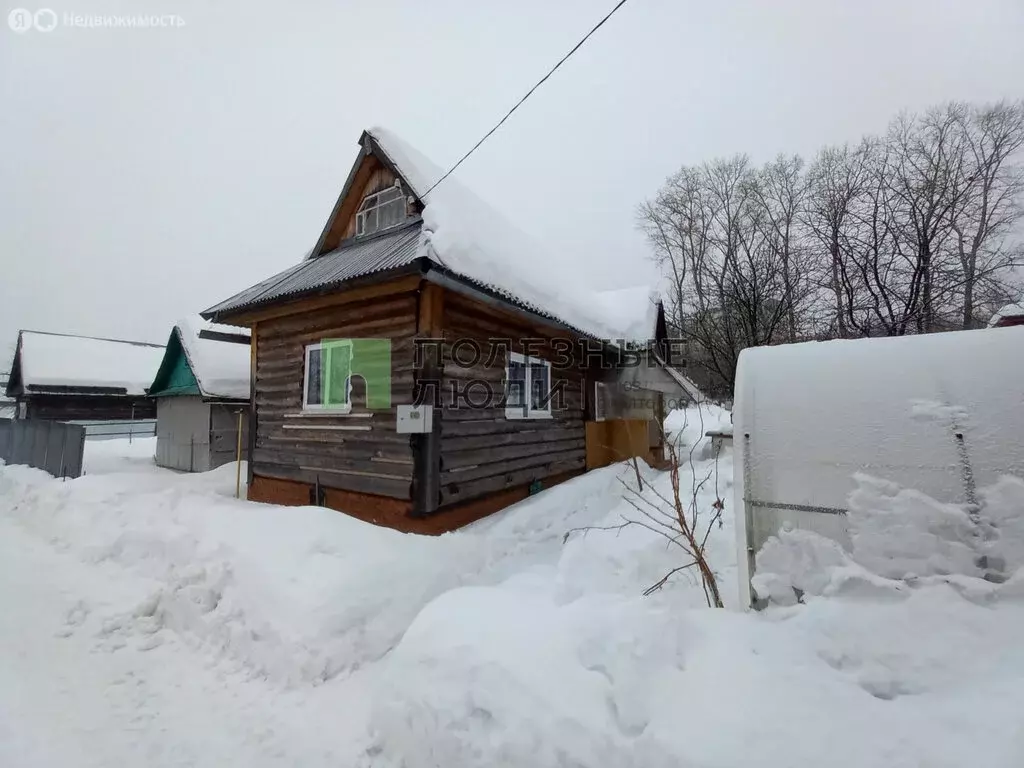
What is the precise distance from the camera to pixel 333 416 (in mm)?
6586

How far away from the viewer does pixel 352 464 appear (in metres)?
6.27

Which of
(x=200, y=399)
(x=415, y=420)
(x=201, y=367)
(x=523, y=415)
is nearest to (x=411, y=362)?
(x=415, y=420)

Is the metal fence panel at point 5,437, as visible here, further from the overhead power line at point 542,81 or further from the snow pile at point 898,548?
the snow pile at point 898,548

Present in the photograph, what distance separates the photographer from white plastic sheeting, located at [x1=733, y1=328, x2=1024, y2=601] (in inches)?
101

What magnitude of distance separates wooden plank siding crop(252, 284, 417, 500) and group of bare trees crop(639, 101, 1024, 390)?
55.5ft

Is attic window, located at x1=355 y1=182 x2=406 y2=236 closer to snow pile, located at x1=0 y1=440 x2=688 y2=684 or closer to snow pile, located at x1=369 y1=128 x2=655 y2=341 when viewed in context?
snow pile, located at x1=369 y1=128 x2=655 y2=341

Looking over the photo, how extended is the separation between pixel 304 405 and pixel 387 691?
202 inches

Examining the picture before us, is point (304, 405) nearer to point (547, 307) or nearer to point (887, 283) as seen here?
point (547, 307)

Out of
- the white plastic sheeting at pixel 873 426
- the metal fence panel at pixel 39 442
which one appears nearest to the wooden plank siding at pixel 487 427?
the white plastic sheeting at pixel 873 426

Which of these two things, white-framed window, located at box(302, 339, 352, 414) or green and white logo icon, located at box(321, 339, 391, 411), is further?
white-framed window, located at box(302, 339, 352, 414)

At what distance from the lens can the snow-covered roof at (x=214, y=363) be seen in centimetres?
1238

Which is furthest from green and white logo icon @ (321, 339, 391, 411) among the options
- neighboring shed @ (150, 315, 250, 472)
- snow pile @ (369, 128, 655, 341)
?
neighboring shed @ (150, 315, 250, 472)

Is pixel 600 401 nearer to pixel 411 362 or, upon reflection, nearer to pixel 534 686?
pixel 411 362

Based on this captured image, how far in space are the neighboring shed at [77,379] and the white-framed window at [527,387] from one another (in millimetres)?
20919
